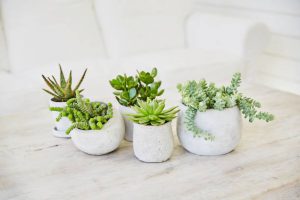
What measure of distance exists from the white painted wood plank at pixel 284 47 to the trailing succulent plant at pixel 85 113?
1.76m

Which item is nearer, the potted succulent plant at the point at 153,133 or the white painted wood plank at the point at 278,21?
the potted succulent plant at the point at 153,133

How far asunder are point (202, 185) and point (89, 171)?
0.28m

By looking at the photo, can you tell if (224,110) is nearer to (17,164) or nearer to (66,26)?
(17,164)

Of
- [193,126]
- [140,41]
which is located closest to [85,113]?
[193,126]

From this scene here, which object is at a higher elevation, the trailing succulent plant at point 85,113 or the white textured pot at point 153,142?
the trailing succulent plant at point 85,113

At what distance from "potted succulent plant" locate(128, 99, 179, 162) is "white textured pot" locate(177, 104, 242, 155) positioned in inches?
2.0

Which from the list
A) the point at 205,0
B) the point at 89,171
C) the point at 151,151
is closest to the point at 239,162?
the point at 151,151

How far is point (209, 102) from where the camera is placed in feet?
3.55

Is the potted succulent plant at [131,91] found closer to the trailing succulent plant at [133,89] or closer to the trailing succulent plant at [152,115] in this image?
the trailing succulent plant at [133,89]

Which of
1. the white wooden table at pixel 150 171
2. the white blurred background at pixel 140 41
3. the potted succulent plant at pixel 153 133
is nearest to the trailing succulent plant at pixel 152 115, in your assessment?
the potted succulent plant at pixel 153 133

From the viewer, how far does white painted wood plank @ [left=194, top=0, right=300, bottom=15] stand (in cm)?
253

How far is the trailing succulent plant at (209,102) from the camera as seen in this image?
106cm

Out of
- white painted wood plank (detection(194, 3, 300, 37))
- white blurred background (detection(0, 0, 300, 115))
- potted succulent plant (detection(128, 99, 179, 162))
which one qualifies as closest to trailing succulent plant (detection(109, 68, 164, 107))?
potted succulent plant (detection(128, 99, 179, 162))

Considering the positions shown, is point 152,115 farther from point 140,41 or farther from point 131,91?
point 140,41
